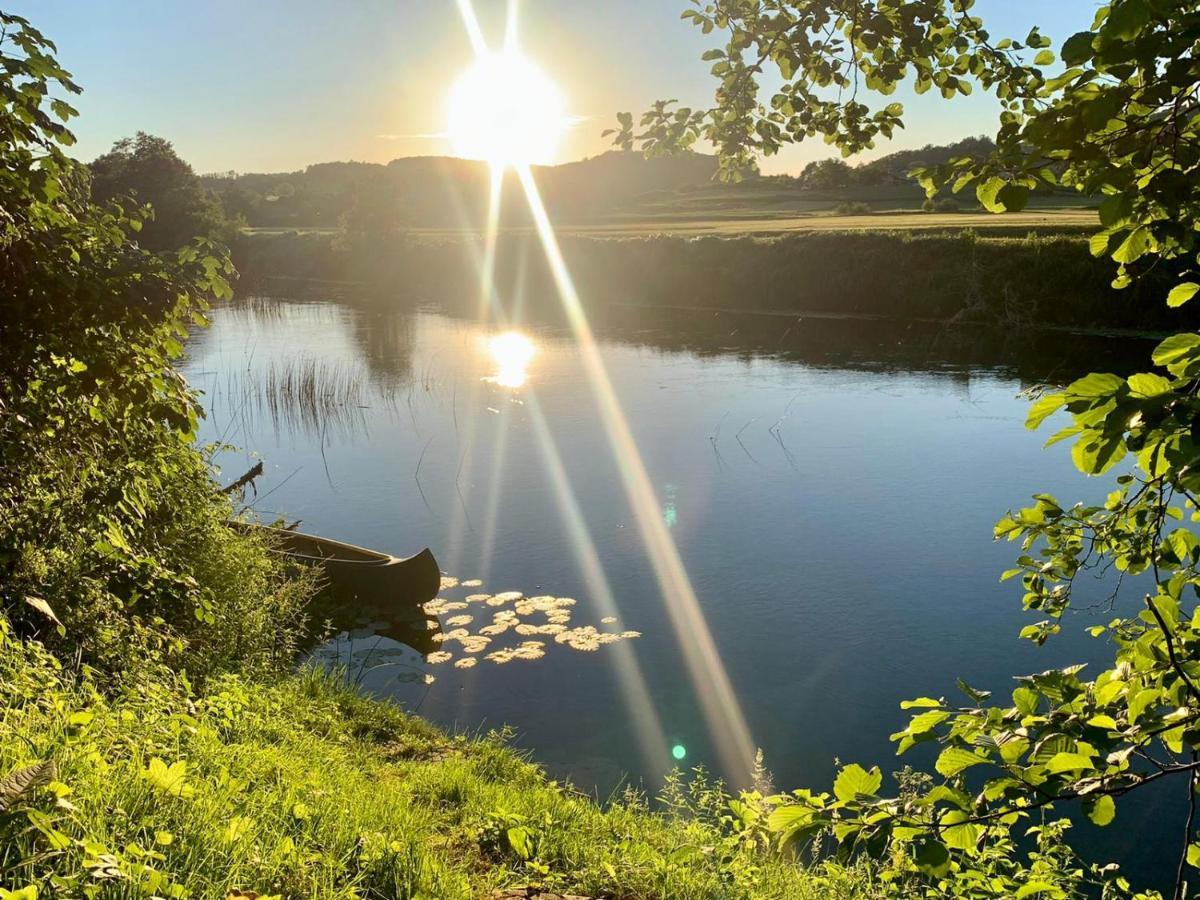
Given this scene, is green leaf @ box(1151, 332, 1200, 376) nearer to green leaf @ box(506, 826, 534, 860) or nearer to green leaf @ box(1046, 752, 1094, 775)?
green leaf @ box(1046, 752, 1094, 775)

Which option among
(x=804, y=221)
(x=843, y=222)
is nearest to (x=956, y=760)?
(x=843, y=222)

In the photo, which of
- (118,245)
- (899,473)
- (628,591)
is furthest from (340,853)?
(899,473)

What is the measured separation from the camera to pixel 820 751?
8.49m

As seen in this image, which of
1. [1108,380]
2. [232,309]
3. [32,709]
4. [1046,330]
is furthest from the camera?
[232,309]

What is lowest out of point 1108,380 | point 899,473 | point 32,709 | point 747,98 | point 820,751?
point 820,751

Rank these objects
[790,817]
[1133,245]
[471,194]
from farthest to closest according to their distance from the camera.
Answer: [471,194] → [1133,245] → [790,817]

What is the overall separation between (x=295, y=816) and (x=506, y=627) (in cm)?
706

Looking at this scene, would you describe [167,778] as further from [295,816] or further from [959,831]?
[959,831]

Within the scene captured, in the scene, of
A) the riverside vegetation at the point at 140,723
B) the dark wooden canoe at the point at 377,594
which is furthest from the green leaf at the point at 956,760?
the dark wooden canoe at the point at 377,594

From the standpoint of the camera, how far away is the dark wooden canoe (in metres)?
11.2

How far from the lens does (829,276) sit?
40219mm

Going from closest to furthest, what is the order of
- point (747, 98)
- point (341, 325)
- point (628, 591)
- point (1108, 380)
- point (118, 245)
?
point (1108, 380) → point (747, 98) → point (118, 245) → point (628, 591) → point (341, 325)

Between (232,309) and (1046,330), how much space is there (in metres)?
39.7

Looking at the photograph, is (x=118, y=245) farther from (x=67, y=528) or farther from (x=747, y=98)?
(x=747, y=98)
